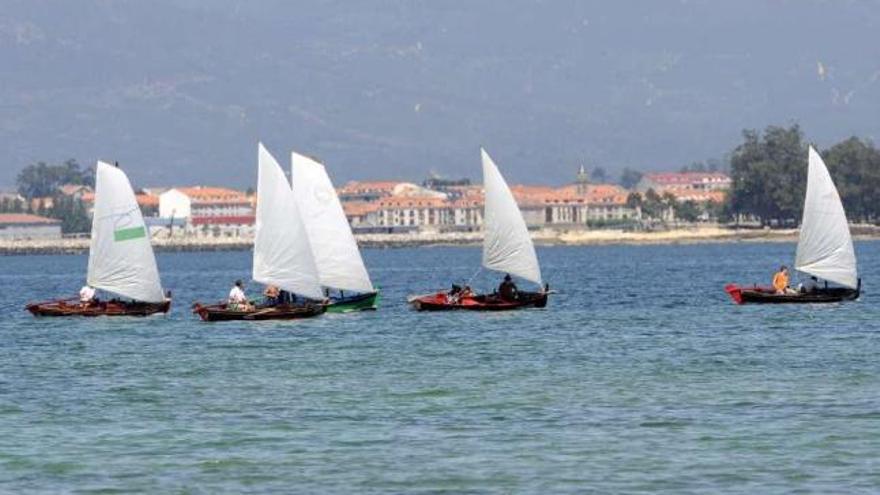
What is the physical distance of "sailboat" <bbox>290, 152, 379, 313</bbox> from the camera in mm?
73500

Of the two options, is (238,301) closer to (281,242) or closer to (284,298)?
(284,298)

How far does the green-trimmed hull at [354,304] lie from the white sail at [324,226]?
416 mm

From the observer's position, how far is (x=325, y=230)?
242 feet

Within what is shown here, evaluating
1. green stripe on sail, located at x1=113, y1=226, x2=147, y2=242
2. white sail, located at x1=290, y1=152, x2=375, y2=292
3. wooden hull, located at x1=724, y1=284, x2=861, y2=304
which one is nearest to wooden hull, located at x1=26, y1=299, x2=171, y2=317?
green stripe on sail, located at x1=113, y1=226, x2=147, y2=242

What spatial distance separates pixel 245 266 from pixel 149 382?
140969 millimetres

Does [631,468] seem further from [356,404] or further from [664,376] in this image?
[664,376]

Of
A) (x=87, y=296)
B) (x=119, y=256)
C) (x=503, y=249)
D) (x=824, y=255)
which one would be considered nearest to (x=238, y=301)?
(x=119, y=256)

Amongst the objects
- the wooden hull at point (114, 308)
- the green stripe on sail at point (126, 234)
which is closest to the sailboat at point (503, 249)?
the wooden hull at point (114, 308)

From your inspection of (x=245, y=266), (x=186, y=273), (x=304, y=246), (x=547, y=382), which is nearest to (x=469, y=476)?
(x=547, y=382)

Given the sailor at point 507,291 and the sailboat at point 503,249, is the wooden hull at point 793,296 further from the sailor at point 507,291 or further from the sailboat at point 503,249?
the sailor at point 507,291

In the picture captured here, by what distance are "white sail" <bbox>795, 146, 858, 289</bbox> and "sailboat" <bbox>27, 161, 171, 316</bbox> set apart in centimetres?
2019

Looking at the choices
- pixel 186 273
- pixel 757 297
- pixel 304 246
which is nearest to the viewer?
pixel 304 246

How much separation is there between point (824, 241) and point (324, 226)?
51.9 ft

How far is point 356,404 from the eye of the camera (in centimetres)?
4525
